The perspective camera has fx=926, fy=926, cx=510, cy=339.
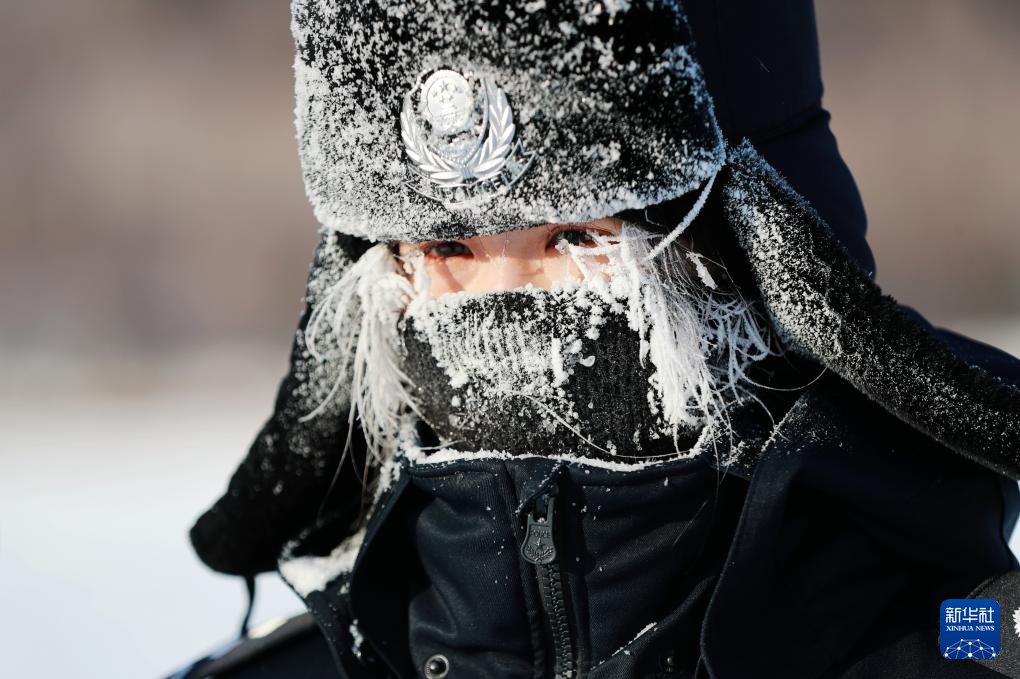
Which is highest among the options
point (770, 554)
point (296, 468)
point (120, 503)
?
point (296, 468)

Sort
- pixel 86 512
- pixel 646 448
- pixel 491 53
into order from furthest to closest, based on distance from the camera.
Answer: pixel 86 512 → pixel 646 448 → pixel 491 53

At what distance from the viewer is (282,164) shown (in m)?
8.10

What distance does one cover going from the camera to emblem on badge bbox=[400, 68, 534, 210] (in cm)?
98

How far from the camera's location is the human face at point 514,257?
3.57ft

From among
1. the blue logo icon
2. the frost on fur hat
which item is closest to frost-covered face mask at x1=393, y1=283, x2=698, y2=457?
the frost on fur hat

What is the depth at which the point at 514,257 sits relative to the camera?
1111 mm

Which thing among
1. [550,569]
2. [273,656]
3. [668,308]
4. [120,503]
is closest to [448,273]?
[668,308]

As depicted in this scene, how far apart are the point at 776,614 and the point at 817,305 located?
353 mm

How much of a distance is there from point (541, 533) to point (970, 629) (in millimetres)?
506

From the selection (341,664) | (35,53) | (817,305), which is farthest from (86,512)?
(35,53)

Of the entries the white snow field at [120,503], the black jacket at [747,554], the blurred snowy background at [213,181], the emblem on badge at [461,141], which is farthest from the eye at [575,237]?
the blurred snowy background at [213,181]

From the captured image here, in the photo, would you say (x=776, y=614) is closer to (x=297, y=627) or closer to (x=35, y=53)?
(x=297, y=627)

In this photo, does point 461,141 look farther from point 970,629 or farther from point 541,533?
point 970,629

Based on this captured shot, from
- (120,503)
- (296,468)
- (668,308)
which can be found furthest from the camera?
(120,503)
